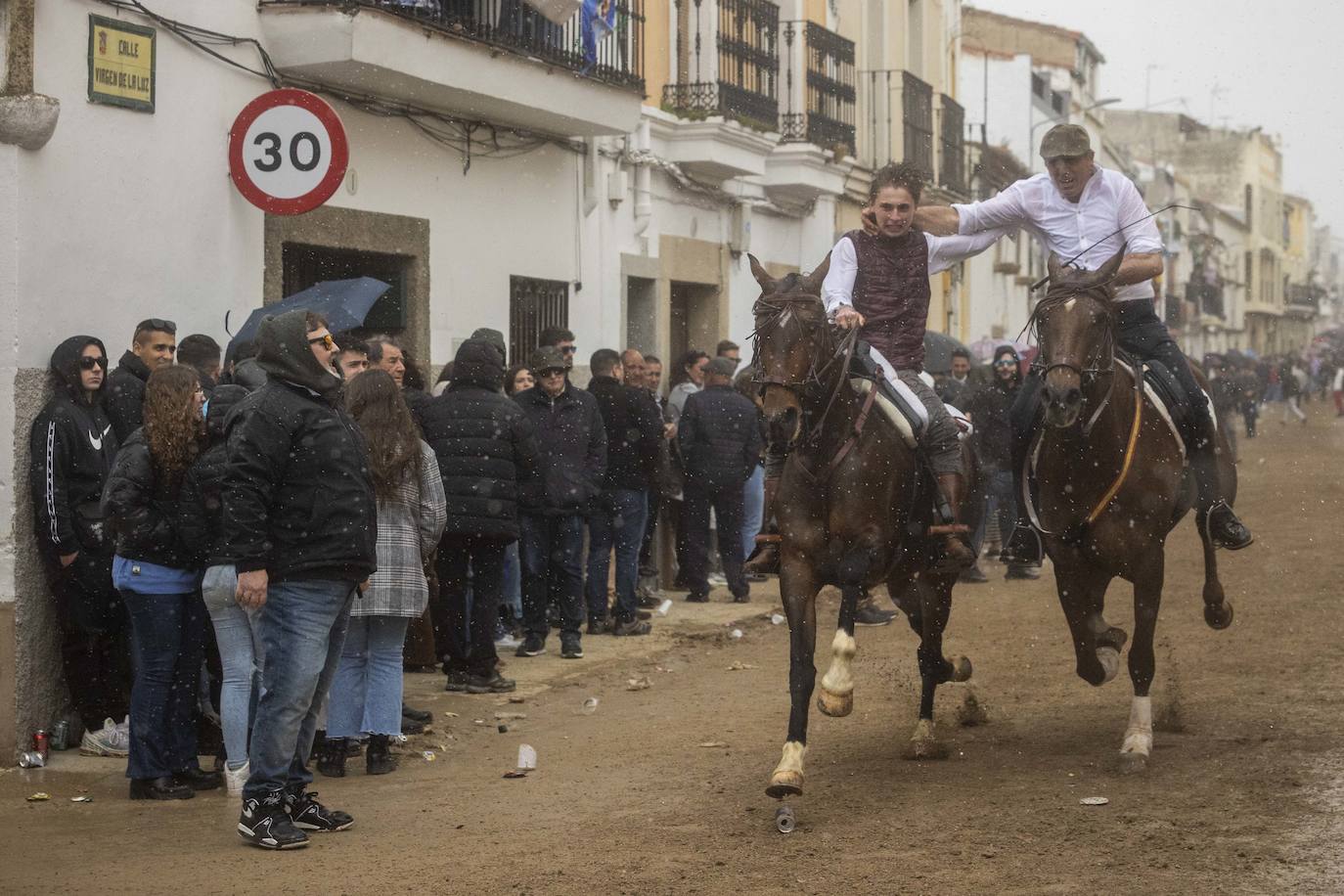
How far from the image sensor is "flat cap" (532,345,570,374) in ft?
37.7

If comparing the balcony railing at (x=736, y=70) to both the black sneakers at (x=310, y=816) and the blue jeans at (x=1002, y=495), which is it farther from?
the black sneakers at (x=310, y=816)

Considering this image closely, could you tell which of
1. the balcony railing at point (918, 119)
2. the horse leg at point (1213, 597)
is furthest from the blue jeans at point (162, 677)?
the balcony railing at point (918, 119)

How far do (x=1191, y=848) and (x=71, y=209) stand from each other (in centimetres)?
620

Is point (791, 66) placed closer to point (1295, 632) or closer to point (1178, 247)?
point (1295, 632)

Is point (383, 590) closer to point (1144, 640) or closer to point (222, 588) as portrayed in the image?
point (222, 588)

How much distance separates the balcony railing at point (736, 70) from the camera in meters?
18.0

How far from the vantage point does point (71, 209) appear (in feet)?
29.9

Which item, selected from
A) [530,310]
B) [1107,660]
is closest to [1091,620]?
[1107,660]

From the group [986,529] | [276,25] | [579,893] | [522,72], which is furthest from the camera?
[986,529]

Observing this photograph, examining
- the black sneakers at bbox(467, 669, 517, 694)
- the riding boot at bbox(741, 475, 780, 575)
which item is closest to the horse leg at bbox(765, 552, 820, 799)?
the riding boot at bbox(741, 475, 780, 575)

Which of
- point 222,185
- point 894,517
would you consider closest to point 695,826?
point 894,517

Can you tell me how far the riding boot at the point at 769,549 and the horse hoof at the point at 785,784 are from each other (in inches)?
42.2

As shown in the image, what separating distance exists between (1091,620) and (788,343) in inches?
89.1

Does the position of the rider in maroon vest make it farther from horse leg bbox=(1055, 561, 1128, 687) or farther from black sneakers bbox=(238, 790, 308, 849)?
black sneakers bbox=(238, 790, 308, 849)
